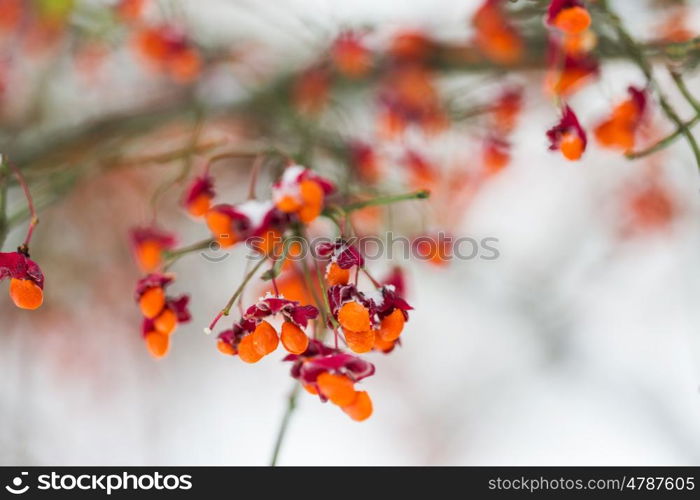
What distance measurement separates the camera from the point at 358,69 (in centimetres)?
93

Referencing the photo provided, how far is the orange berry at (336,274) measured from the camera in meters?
0.44

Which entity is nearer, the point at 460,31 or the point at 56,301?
the point at 460,31

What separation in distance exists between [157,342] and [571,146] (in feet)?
1.12

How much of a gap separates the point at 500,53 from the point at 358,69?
22 centimetres

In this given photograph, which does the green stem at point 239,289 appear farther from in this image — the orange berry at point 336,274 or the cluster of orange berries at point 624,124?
the cluster of orange berries at point 624,124

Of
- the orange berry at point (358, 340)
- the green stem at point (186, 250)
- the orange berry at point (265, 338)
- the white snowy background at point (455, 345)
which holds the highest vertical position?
the white snowy background at point (455, 345)

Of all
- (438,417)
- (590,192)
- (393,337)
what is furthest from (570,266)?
(393,337)

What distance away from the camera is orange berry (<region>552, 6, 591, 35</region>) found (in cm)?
49

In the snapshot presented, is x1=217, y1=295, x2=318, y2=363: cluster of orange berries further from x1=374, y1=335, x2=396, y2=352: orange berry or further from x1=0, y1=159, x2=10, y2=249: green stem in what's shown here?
x1=0, y1=159, x2=10, y2=249: green stem

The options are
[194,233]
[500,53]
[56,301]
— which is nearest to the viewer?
[500,53]

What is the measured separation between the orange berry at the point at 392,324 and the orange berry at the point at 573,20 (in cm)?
25

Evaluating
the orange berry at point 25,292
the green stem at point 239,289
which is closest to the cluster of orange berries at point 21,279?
the orange berry at point 25,292

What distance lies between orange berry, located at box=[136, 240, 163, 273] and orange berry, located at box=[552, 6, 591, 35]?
39cm

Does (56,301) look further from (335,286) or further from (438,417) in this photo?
(438,417)
